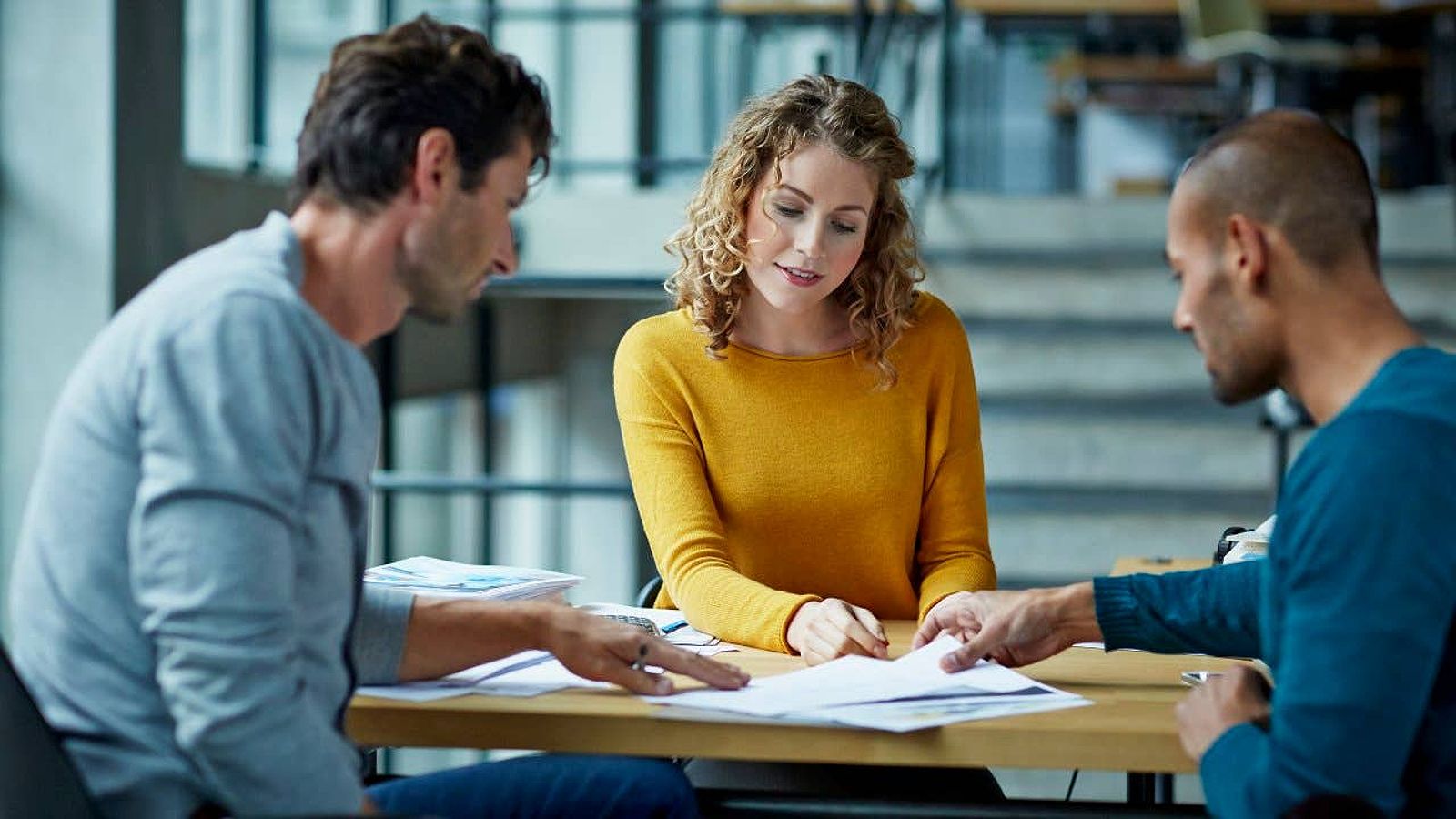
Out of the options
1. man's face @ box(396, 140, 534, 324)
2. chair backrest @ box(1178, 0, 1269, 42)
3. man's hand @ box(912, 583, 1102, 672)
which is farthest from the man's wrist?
chair backrest @ box(1178, 0, 1269, 42)

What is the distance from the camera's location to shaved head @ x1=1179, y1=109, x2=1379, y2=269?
1.22 meters

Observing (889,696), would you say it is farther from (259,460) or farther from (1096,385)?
(1096,385)

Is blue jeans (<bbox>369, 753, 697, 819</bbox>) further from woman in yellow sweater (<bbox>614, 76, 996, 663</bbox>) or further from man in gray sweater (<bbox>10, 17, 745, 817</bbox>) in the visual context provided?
woman in yellow sweater (<bbox>614, 76, 996, 663</bbox>)

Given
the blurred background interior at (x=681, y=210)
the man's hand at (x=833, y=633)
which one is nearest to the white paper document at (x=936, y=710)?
the man's hand at (x=833, y=633)

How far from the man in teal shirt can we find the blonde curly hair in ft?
2.57

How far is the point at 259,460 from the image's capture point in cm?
112

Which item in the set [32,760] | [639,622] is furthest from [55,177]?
[32,760]

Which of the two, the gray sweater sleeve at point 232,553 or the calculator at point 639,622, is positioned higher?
the gray sweater sleeve at point 232,553

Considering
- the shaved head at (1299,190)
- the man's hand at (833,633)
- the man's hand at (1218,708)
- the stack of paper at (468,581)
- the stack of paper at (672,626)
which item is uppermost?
the shaved head at (1299,190)

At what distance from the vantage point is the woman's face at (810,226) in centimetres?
202

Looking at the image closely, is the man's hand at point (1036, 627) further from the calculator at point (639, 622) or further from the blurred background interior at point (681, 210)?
the blurred background interior at point (681, 210)

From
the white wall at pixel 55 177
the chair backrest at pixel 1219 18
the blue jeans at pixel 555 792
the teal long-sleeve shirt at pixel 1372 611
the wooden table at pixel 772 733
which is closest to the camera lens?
the teal long-sleeve shirt at pixel 1372 611

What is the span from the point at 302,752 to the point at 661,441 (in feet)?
3.02

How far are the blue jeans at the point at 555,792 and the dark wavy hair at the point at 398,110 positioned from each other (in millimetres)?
549
